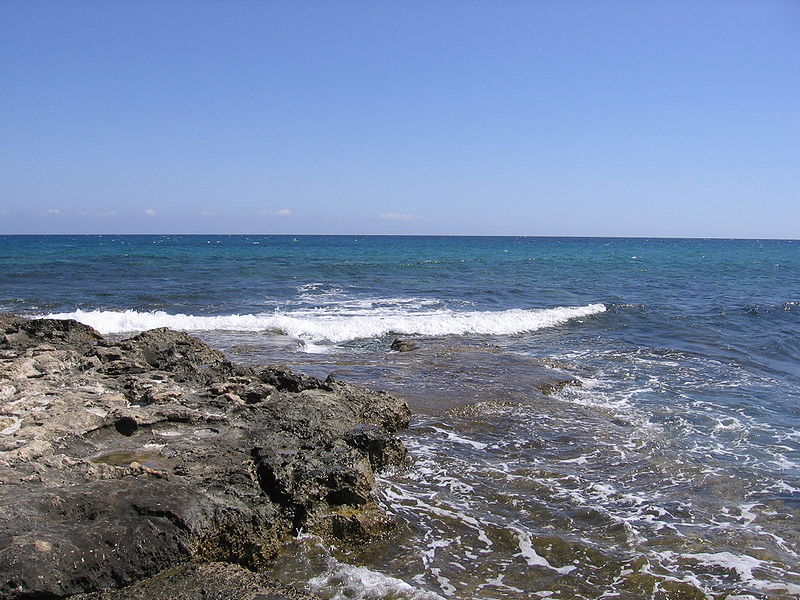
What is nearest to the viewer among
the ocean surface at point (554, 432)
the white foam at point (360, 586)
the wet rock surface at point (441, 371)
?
the white foam at point (360, 586)

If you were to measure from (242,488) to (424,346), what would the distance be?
8948mm

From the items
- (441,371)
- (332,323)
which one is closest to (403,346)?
(441,371)

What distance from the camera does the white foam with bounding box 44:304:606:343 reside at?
15969mm

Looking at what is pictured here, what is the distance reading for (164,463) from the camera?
517 cm

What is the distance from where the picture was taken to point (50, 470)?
15.1 feet

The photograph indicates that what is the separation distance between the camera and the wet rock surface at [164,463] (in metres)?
3.79

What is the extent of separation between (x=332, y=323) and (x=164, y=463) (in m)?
11.3

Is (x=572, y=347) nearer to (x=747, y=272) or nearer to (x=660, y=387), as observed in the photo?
(x=660, y=387)

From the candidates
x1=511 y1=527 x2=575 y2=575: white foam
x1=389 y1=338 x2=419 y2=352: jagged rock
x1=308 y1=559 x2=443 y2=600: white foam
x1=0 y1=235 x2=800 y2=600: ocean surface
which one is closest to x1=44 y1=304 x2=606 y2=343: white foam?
x1=0 y1=235 x2=800 y2=600: ocean surface

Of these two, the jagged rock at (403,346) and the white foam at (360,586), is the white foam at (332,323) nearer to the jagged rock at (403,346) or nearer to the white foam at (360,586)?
the jagged rock at (403,346)

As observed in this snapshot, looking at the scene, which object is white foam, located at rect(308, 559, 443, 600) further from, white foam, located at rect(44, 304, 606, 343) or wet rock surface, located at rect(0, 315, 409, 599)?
white foam, located at rect(44, 304, 606, 343)

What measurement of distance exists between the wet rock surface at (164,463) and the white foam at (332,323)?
7.51 m

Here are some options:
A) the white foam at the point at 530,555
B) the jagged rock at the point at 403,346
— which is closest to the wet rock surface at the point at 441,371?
the jagged rock at the point at 403,346

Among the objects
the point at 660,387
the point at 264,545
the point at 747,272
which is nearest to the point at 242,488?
the point at 264,545
